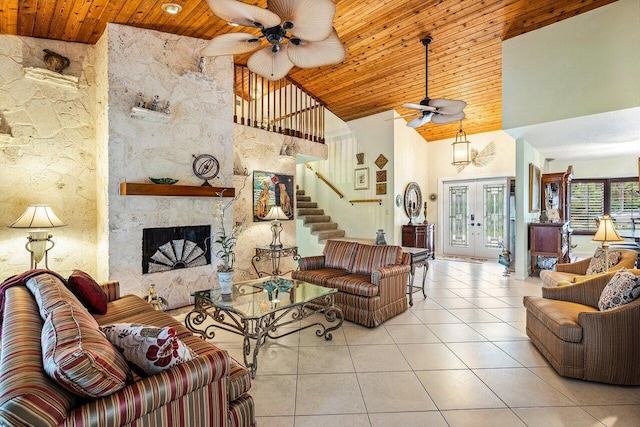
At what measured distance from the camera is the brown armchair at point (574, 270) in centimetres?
333

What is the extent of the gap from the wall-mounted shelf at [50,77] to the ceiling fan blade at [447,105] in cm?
457

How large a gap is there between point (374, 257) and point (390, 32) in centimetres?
356

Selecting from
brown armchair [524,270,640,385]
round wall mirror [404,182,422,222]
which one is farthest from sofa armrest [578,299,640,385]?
round wall mirror [404,182,422,222]

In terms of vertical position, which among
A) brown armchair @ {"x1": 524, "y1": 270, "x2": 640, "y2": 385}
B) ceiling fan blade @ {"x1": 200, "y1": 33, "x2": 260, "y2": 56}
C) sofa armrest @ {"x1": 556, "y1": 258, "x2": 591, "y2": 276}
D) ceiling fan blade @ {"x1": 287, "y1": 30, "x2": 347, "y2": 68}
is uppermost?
ceiling fan blade @ {"x1": 200, "y1": 33, "x2": 260, "y2": 56}

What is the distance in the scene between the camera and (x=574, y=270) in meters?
4.09

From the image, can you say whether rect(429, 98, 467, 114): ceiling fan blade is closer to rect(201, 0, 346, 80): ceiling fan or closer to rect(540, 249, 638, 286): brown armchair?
rect(201, 0, 346, 80): ceiling fan

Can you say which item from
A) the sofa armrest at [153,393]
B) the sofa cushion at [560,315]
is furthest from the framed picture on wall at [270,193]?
the sofa armrest at [153,393]

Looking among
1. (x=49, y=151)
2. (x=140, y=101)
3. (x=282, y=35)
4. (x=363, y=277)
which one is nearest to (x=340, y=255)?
(x=363, y=277)

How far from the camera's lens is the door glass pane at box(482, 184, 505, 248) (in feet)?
24.6

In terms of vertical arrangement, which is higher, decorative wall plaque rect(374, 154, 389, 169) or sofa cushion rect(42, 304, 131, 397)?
decorative wall plaque rect(374, 154, 389, 169)

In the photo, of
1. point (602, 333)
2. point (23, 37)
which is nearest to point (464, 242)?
point (602, 333)

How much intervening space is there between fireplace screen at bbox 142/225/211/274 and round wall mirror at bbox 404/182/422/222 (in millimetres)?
4693

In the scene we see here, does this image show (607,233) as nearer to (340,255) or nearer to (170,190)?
(340,255)

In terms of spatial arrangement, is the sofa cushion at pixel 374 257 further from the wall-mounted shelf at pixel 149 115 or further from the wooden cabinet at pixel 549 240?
the wooden cabinet at pixel 549 240
